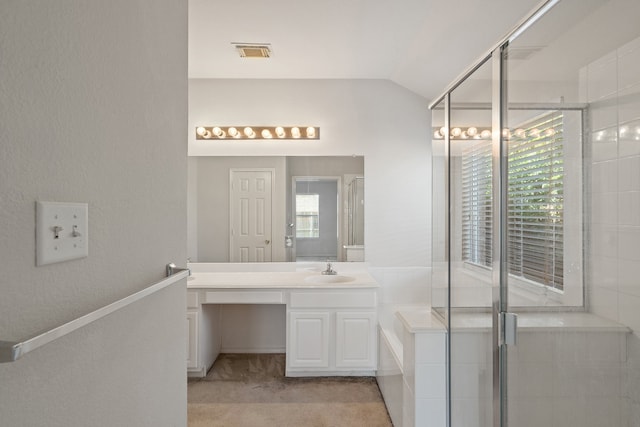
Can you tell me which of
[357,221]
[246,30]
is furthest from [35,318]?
[357,221]

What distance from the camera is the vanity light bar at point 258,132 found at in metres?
3.36

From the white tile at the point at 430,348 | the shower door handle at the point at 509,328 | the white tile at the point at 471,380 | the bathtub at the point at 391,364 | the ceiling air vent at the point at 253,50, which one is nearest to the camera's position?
the shower door handle at the point at 509,328

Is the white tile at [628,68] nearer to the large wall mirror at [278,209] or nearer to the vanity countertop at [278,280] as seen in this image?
the vanity countertop at [278,280]

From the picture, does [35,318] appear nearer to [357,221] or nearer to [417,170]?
[357,221]

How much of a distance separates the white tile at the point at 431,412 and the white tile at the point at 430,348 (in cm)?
19

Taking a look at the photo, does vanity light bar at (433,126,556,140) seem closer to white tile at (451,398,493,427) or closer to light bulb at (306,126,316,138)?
white tile at (451,398,493,427)

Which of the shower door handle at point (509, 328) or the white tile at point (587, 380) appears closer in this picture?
the white tile at point (587, 380)

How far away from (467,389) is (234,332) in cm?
235

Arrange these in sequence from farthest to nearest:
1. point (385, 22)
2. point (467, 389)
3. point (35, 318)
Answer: point (385, 22)
point (467, 389)
point (35, 318)

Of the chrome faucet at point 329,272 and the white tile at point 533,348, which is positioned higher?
the white tile at point 533,348

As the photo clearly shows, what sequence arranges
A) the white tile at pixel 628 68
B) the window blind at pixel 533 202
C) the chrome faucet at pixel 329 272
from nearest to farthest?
the white tile at pixel 628 68, the window blind at pixel 533 202, the chrome faucet at pixel 329 272

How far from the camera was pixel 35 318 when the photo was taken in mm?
596

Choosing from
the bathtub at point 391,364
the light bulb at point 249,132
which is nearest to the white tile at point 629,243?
the bathtub at point 391,364

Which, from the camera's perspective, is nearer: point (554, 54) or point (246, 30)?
point (554, 54)
